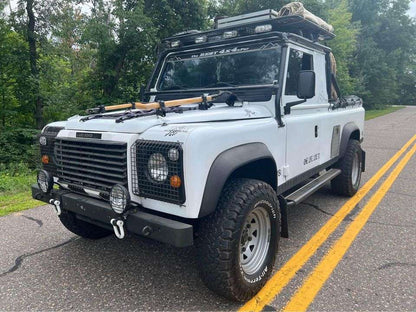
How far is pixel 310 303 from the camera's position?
9.09 ft

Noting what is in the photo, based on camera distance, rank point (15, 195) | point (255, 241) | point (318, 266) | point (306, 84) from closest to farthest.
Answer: point (255, 241) < point (318, 266) < point (306, 84) < point (15, 195)

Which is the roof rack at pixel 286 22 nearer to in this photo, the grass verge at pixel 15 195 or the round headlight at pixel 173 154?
the round headlight at pixel 173 154

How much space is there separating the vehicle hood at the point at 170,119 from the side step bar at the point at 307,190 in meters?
0.96

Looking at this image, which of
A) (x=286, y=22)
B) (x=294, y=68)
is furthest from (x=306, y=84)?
(x=286, y=22)

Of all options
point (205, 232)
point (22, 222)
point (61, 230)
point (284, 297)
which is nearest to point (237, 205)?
point (205, 232)

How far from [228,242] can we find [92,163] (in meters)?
Result: 1.31

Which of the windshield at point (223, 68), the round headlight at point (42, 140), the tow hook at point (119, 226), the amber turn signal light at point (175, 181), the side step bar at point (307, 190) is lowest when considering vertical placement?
the side step bar at point (307, 190)

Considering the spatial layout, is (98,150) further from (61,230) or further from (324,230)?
(324,230)

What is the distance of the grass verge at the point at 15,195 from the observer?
5277mm

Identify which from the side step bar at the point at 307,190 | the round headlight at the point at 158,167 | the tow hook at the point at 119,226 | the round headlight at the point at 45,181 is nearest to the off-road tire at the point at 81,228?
the round headlight at the point at 45,181

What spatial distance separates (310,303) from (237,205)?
102cm

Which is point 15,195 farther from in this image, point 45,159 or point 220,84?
point 220,84

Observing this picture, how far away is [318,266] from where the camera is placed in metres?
3.35

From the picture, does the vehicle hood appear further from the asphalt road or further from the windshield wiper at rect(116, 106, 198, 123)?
the asphalt road
